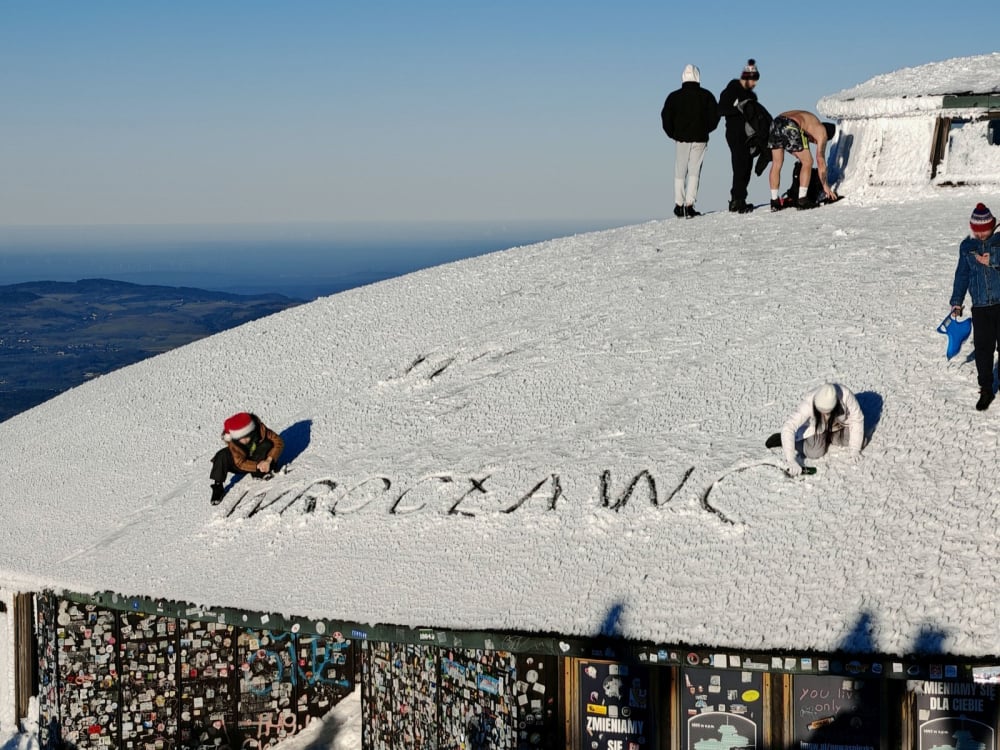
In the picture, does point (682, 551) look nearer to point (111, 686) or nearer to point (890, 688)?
point (890, 688)

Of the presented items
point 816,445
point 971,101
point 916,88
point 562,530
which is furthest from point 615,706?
point 916,88

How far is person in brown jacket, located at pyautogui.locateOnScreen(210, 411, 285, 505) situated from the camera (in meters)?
11.6

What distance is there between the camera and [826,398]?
8875 millimetres

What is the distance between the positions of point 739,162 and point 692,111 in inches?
51.3

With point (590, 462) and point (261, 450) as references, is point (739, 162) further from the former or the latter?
point (261, 450)

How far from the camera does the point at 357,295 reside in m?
19.2

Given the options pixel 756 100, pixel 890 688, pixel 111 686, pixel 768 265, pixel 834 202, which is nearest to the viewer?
pixel 890 688

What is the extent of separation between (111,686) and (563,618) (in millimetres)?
6841

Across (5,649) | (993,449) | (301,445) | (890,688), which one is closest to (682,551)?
(890,688)

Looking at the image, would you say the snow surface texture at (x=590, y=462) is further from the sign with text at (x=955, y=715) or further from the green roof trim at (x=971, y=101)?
the green roof trim at (x=971, y=101)

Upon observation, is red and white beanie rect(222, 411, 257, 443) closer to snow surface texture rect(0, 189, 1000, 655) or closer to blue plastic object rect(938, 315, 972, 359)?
snow surface texture rect(0, 189, 1000, 655)

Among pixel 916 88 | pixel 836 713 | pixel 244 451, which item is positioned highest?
pixel 916 88

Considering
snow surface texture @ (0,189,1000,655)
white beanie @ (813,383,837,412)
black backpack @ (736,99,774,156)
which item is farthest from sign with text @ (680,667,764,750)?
black backpack @ (736,99,774,156)

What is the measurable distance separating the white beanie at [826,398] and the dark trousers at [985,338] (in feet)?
4.54
